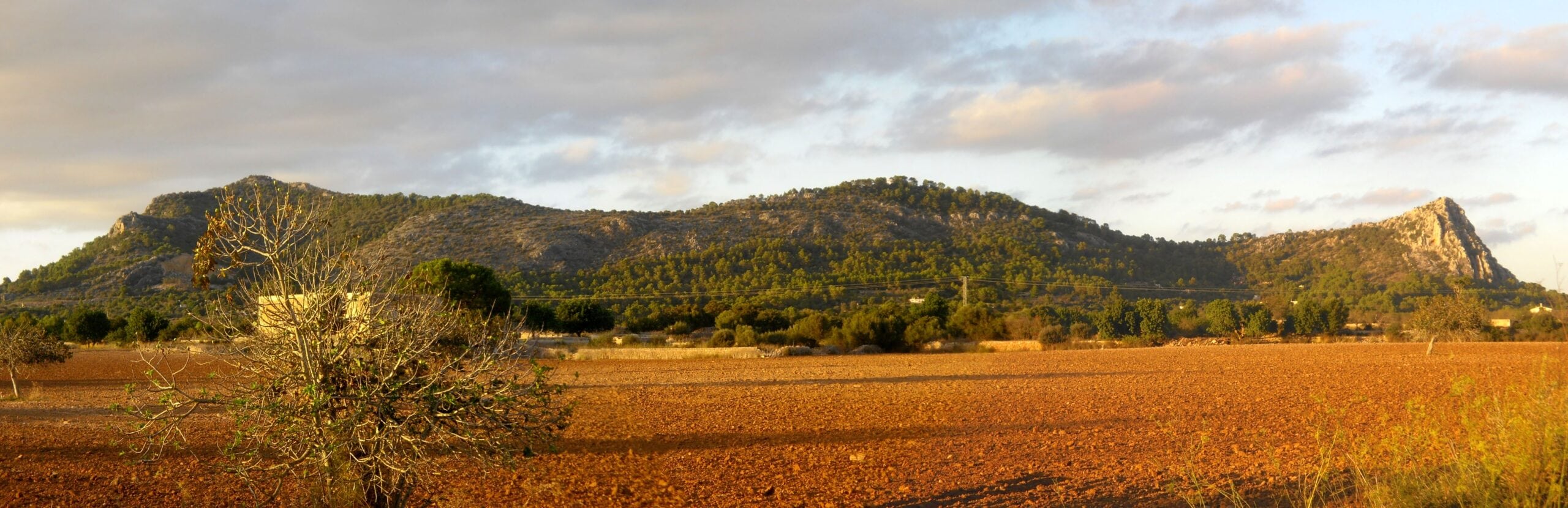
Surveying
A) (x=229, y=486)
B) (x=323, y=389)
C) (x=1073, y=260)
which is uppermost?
(x=1073, y=260)

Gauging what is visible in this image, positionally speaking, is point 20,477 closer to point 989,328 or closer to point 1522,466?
point 1522,466

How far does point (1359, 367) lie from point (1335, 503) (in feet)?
61.1

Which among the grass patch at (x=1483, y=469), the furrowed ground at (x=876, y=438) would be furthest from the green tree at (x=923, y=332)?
the grass patch at (x=1483, y=469)

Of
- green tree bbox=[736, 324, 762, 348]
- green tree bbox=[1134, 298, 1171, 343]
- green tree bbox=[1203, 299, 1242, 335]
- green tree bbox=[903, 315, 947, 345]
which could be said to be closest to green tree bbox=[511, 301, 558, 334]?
green tree bbox=[736, 324, 762, 348]

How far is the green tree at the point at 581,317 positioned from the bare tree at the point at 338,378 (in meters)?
40.9

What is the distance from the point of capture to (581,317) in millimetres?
49250

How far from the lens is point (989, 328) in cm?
4466

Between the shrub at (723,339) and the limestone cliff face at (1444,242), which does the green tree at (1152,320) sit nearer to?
the shrub at (723,339)

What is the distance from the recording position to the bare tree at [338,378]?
6523mm

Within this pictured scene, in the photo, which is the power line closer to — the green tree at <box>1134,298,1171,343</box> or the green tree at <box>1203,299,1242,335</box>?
the green tree at <box>1134,298,1171,343</box>

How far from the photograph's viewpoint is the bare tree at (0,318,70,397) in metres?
20.7

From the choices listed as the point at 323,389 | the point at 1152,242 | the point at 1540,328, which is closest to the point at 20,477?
the point at 323,389

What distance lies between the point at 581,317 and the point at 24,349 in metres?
28.5

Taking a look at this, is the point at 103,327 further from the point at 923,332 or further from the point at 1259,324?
the point at 1259,324
